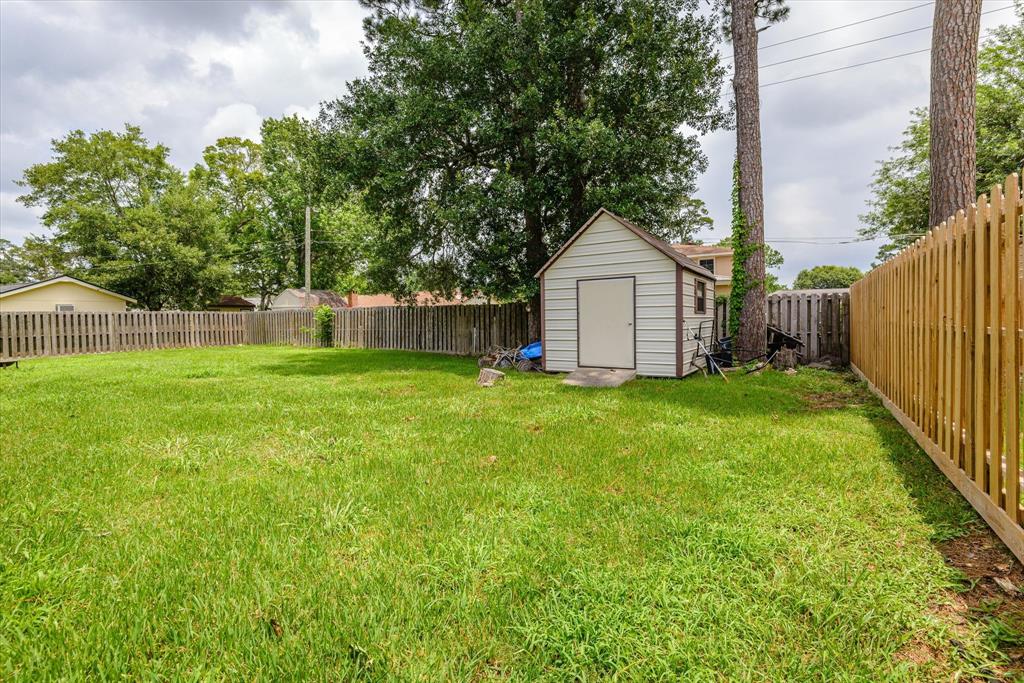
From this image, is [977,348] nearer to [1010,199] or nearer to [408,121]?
[1010,199]

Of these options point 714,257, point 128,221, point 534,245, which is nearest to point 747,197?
point 534,245

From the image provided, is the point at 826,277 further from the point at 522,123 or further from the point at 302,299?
the point at 302,299

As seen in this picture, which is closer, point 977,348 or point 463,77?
point 977,348

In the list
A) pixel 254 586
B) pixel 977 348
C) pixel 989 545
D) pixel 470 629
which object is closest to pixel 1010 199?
pixel 977 348

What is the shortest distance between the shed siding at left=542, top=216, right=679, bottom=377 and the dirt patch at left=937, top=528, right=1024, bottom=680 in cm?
590

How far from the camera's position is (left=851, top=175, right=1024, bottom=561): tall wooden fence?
2.16 metres

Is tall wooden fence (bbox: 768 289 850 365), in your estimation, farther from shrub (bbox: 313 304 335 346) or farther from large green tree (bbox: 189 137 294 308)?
large green tree (bbox: 189 137 294 308)

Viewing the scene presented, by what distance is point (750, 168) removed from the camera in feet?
31.5

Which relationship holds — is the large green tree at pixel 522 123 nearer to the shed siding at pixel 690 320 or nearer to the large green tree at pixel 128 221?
the shed siding at pixel 690 320

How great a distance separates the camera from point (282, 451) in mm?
3928

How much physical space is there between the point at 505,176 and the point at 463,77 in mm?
2407

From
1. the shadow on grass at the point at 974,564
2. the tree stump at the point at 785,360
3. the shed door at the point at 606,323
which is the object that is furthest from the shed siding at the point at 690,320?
the shadow on grass at the point at 974,564

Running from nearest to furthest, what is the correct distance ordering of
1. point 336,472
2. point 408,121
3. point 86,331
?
1. point 336,472
2. point 408,121
3. point 86,331

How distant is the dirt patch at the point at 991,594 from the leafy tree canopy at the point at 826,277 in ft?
179
